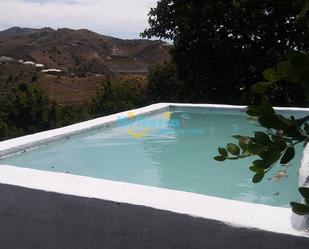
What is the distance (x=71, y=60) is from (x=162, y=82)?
36516mm

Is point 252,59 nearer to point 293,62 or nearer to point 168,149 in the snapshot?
point 168,149

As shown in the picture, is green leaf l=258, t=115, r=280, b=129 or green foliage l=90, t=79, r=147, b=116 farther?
green foliage l=90, t=79, r=147, b=116

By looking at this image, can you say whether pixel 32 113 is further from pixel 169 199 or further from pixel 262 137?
pixel 262 137

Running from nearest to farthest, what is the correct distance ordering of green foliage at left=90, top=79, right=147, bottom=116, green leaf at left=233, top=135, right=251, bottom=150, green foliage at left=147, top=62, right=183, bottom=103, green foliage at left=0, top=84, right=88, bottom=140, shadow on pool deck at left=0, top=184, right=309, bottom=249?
green leaf at left=233, top=135, right=251, bottom=150 → shadow on pool deck at left=0, top=184, right=309, bottom=249 → green foliage at left=147, top=62, right=183, bottom=103 → green foliage at left=90, top=79, right=147, bottom=116 → green foliage at left=0, top=84, right=88, bottom=140

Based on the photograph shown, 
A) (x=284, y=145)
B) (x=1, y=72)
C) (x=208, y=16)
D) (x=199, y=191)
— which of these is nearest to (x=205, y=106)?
(x=199, y=191)

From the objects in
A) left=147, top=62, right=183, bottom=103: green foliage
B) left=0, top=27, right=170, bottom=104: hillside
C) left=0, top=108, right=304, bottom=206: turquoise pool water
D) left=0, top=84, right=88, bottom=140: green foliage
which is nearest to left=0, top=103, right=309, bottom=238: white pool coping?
left=0, top=108, right=304, bottom=206: turquoise pool water

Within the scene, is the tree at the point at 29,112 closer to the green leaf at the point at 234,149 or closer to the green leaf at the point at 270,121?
the green leaf at the point at 234,149

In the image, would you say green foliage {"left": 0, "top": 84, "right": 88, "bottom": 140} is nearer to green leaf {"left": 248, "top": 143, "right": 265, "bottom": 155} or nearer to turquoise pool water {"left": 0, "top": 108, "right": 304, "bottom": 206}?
turquoise pool water {"left": 0, "top": 108, "right": 304, "bottom": 206}

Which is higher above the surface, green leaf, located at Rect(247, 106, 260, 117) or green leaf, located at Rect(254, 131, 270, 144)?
green leaf, located at Rect(247, 106, 260, 117)

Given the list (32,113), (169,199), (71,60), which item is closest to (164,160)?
(169,199)

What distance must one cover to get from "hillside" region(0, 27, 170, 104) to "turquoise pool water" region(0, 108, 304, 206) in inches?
1092

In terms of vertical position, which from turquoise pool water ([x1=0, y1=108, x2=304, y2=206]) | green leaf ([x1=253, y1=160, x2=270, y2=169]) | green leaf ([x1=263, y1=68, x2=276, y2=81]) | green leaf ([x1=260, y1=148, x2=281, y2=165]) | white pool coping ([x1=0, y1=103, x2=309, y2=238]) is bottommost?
turquoise pool water ([x1=0, y1=108, x2=304, y2=206])

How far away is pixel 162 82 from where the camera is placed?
19.9 metres

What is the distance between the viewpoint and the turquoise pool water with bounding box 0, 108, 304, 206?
4.05m
